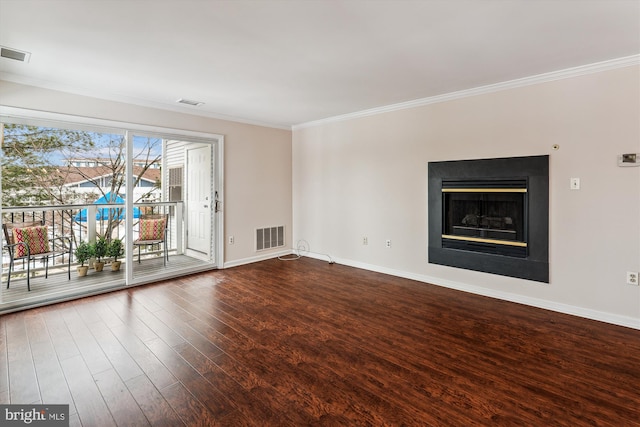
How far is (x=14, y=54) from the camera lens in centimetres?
279

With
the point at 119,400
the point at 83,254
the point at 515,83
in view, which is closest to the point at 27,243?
the point at 83,254

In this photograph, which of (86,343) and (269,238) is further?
(269,238)

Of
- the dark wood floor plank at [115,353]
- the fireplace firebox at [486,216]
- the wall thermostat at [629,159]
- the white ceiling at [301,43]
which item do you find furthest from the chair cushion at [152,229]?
the wall thermostat at [629,159]

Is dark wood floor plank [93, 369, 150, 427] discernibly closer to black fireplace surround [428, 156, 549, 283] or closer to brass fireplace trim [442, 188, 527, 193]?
black fireplace surround [428, 156, 549, 283]

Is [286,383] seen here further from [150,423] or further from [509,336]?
[509,336]

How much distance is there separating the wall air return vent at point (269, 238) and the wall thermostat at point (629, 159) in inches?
189

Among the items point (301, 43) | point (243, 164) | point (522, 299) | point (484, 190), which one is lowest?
point (522, 299)

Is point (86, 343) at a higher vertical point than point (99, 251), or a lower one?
lower

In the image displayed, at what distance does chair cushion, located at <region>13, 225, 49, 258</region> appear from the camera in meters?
4.12

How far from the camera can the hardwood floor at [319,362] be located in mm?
1833

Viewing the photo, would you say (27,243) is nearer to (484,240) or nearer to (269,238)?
(269,238)

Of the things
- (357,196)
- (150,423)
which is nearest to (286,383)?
(150,423)

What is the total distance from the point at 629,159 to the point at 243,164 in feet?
16.0

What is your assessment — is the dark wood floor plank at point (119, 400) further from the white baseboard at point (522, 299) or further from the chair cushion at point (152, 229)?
the white baseboard at point (522, 299)
